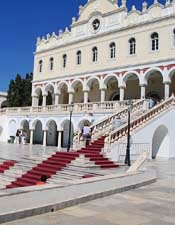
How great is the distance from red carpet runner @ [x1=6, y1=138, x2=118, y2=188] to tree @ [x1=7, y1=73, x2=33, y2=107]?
A: 29599mm

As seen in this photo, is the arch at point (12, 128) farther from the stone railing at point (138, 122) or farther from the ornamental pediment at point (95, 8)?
the stone railing at point (138, 122)

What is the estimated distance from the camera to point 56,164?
50.2ft

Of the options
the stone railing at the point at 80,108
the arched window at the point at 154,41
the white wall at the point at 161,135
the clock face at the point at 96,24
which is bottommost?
the white wall at the point at 161,135

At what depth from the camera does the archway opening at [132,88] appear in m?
32.0

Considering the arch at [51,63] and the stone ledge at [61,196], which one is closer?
the stone ledge at [61,196]

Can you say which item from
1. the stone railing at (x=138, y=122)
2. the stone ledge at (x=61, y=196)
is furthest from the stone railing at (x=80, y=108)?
the stone ledge at (x=61, y=196)

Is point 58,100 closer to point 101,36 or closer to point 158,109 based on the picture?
point 101,36

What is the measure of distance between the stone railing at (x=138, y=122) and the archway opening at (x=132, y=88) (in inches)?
348

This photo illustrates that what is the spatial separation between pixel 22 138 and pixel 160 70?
14.8 metres

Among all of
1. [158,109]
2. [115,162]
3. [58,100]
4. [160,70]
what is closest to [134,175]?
[115,162]

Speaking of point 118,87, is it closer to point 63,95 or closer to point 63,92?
point 63,92

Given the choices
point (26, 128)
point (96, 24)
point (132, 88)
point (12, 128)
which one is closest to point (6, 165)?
point (132, 88)

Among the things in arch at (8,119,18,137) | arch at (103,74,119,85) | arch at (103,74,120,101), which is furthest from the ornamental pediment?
arch at (8,119,18,137)

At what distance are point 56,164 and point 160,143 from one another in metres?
10.8
